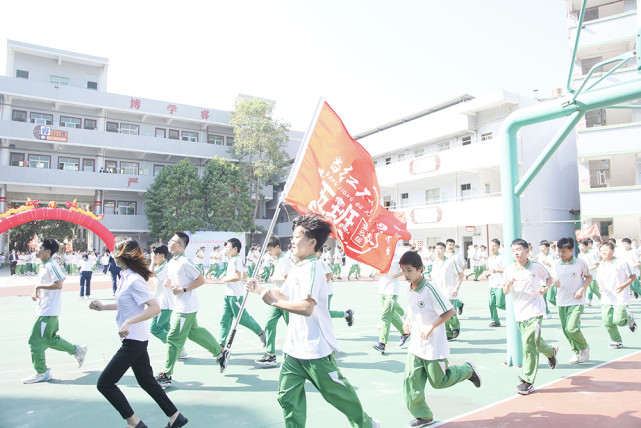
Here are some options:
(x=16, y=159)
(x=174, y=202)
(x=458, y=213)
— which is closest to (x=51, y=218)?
(x=174, y=202)

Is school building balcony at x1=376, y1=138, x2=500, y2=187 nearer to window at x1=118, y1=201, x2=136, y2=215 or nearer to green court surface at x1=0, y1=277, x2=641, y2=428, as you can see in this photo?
green court surface at x1=0, y1=277, x2=641, y2=428

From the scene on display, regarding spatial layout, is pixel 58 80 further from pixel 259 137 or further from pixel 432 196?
pixel 432 196

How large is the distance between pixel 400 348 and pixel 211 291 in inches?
430

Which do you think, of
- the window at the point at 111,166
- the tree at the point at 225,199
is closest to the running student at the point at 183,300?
the tree at the point at 225,199

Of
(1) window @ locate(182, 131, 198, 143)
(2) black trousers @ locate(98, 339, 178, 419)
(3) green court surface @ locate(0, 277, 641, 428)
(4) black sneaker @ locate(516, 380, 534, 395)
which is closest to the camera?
(2) black trousers @ locate(98, 339, 178, 419)

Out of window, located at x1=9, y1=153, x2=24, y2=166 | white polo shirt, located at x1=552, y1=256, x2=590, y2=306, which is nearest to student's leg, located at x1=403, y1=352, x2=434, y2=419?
white polo shirt, located at x1=552, y1=256, x2=590, y2=306

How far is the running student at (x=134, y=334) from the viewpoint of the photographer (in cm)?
354

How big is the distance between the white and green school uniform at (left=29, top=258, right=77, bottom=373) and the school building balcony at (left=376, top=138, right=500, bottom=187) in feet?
68.8

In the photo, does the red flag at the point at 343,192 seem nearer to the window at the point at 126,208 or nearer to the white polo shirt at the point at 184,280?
the white polo shirt at the point at 184,280

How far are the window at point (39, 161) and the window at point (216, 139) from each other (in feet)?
39.4

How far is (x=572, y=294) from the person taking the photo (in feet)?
19.5

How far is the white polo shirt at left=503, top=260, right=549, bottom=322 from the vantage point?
5016 millimetres

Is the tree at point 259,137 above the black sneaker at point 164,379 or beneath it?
above

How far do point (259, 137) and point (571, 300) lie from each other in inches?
1152
